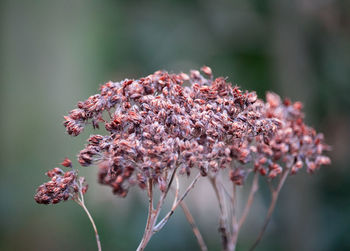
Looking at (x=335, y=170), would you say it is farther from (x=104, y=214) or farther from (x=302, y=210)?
(x=104, y=214)

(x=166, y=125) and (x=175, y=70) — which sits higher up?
(x=175, y=70)

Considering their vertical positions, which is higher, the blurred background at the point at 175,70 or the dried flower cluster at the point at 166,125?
the blurred background at the point at 175,70

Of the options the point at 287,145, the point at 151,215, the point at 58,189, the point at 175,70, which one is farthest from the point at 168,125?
the point at 175,70

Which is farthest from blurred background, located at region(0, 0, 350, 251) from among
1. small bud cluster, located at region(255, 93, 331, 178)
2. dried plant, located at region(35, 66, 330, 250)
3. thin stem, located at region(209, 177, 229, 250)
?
dried plant, located at region(35, 66, 330, 250)

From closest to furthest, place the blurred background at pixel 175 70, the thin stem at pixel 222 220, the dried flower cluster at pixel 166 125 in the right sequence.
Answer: the dried flower cluster at pixel 166 125
the thin stem at pixel 222 220
the blurred background at pixel 175 70

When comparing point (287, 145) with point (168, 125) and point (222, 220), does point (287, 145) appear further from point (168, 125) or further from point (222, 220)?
point (168, 125)

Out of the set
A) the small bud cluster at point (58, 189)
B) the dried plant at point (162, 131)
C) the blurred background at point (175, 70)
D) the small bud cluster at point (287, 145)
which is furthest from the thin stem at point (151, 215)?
the blurred background at point (175, 70)

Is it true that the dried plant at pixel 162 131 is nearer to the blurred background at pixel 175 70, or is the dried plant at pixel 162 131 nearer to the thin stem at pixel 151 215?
the thin stem at pixel 151 215

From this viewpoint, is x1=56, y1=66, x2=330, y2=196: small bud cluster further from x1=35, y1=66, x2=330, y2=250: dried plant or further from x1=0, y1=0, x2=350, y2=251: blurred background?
x1=0, y1=0, x2=350, y2=251: blurred background
